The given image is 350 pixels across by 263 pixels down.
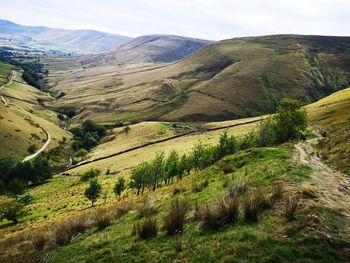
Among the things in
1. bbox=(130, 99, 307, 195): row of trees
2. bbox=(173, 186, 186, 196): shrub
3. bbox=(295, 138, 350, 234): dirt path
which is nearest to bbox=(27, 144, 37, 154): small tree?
bbox=(130, 99, 307, 195): row of trees

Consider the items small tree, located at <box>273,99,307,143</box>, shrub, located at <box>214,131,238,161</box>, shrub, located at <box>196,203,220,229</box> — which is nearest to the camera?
shrub, located at <box>196,203,220,229</box>

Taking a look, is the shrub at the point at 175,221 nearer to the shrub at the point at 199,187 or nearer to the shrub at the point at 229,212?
the shrub at the point at 229,212

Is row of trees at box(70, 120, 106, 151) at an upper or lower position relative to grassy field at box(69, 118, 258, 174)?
lower

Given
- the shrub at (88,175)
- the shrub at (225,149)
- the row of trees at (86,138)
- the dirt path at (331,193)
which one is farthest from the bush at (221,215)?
the row of trees at (86,138)

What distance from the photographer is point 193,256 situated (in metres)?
13.8

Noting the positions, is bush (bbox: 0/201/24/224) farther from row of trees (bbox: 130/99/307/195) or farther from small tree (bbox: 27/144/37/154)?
small tree (bbox: 27/144/37/154)

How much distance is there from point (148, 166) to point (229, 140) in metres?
18.8

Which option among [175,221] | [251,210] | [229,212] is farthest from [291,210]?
[175,221]

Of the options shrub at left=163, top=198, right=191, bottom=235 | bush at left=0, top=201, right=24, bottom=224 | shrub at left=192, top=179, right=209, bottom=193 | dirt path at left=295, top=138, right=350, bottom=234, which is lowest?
bush at left=0, top=201, right=24, bottom=224

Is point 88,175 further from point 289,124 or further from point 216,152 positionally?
point 289,124

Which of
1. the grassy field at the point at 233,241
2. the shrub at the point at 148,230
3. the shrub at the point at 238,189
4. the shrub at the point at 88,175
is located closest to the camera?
the grassy field at the point at 233,241

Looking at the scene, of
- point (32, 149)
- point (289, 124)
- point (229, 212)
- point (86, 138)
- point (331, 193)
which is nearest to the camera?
point (229, 212)

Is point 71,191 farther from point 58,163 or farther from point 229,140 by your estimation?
point 58,163

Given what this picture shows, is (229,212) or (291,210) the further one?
(229,212)
